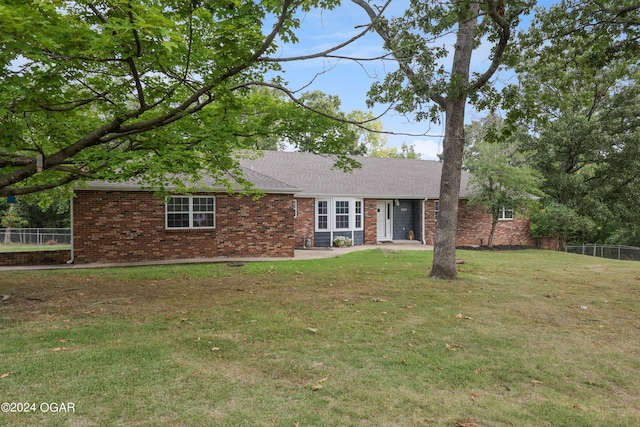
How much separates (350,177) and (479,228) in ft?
25.1

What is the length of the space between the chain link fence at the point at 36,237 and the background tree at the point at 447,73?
75.3ft

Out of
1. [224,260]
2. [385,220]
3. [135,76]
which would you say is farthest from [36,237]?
[135,76]

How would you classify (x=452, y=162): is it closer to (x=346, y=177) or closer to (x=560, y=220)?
(x=346, y=177)

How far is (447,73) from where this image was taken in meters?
9.63

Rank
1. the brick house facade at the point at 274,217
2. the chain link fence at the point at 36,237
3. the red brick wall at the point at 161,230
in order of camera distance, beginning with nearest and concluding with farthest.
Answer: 1. the red brick wall at the point at 161,230
2. the brick house facade at the point at 274,217
3. the chain link fence at the point at 36,237

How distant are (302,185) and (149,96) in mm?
11876

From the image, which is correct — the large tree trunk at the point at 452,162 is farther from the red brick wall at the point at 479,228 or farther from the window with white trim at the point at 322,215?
the red brick wall at the point at 479,228

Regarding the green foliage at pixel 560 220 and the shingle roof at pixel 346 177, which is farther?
the green foliage at pixel 560 220

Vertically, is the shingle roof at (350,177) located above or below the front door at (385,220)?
above

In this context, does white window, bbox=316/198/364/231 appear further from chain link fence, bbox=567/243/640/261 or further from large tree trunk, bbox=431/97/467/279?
chain link fence, bbox=567/243/640/261

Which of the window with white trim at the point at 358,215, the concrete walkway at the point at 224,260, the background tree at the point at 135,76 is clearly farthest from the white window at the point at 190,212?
the window with white trim at the point at 358,215

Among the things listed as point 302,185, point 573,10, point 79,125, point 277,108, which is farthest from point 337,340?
point 302,185

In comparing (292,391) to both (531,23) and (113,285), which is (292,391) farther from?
(531,23)

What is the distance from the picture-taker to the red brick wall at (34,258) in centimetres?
1308
